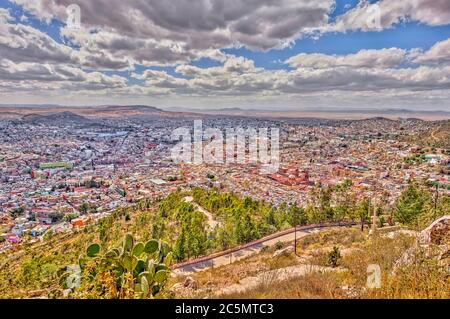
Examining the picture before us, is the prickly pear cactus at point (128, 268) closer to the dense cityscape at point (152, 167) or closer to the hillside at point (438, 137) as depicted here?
the dense cityscape at point (152, 167)

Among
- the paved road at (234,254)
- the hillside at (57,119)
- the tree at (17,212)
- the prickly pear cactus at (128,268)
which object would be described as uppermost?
the hillside at (57,119)

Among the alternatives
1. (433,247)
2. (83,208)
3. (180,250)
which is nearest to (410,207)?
(180,250)

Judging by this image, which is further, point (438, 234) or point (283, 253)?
point (283, 253)

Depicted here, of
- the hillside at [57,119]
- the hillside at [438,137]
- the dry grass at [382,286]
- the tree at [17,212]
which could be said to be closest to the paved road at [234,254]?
the dry grass at [382,286]

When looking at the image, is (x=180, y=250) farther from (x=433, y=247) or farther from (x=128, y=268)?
(x=433, y=247)

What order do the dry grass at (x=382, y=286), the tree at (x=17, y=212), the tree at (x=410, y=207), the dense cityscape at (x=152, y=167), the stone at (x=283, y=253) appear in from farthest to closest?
the dense cityscape at (x=152, y=167), the tree at (x=17, y=212), the tree at (x=410, y=207), the stone at (x=283, y=253), the dry grass at (x=382, y=286)
